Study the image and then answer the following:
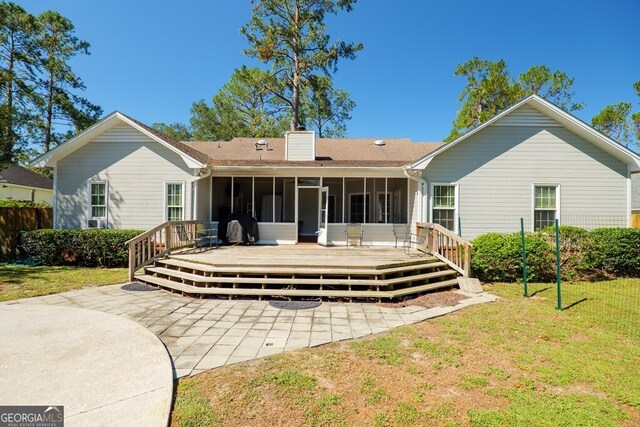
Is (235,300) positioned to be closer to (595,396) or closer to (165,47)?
(595,396)

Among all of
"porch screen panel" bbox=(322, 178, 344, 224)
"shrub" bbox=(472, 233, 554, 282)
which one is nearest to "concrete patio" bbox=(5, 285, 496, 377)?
"shrub" bbox=(472, 233, 554, 282)

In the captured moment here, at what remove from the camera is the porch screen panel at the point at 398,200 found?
11.5m

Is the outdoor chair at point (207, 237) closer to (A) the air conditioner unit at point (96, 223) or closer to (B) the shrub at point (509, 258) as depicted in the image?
(A) the air conditioner unit at point (96, 223)

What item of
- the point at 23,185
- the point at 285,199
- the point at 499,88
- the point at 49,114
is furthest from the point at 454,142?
the point at 23,185

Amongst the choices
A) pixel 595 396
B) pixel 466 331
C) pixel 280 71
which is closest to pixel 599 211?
pixel 466 331

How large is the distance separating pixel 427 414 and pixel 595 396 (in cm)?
182

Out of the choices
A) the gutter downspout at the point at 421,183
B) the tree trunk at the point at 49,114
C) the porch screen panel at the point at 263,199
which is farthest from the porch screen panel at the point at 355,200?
the tree trunk at the point at 49,114

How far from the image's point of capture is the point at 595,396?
2.90m

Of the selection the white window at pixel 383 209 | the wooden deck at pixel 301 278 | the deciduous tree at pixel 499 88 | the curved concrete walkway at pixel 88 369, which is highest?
the deciduous tree at pixel 499 88

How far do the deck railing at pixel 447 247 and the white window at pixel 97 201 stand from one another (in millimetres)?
11560

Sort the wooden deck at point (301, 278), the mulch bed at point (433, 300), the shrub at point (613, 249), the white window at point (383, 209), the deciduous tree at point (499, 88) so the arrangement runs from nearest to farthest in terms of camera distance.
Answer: the mulch bed at point (433, 300) → the wooden deck at point (301, 278) → the shrub at point (613, 249) → the white window at point (383, 209) → the deciduous tree at point (499, 88)

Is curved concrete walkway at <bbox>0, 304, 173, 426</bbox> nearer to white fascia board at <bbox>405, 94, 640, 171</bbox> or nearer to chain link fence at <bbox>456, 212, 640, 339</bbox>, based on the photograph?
chain link fence at <bbox>456, 212, 640, 339</bbox>

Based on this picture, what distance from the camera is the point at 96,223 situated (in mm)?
10930

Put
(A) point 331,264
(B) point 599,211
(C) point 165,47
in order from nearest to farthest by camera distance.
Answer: (A) point 331,264 → (B) point 599,211 → (C) point 165,47
